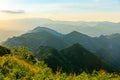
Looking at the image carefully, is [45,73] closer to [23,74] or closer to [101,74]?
[23,74]

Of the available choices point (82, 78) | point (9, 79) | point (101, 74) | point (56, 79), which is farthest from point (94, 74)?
point (9, 79)

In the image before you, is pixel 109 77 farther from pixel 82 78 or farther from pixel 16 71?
pixel 16 71

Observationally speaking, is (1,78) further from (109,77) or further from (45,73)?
(109,77)

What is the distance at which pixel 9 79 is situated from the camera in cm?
1972

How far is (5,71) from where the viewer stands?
23.9 m

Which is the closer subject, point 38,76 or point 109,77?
point 38,76

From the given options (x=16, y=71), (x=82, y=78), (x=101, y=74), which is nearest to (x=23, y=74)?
(x=16, y=71)

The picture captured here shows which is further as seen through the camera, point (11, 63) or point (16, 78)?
point (11, 63)

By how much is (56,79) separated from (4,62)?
→ 815cm

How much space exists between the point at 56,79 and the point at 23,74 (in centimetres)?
301

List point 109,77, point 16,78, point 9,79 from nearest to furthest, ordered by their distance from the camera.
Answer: point 9,79 < point 16,78 < point 109,77

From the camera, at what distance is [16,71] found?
72.3 feet

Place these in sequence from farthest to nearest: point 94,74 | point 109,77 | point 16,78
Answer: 1. point 94,74
2. point 109,77
3. point 16,78

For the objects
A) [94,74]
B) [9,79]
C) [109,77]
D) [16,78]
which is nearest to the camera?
[9,79]
